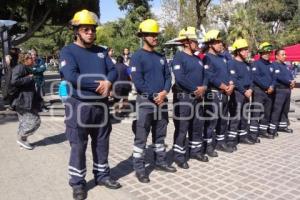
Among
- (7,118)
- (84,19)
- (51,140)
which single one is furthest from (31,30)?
(84,19)

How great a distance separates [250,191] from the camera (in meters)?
5.05

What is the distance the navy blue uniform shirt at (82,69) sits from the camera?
4696mm

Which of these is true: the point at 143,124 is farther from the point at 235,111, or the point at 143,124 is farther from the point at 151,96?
the point at 235,111

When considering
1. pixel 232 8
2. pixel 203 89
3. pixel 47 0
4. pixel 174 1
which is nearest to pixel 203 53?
pixel 203 89

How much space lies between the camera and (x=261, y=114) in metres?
8.22

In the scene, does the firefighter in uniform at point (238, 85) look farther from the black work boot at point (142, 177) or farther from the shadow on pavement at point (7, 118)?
the shadow on pavement at point (7, 118)

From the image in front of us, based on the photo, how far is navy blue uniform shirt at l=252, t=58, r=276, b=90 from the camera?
7863 millimetres

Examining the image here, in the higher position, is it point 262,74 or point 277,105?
point 262,74

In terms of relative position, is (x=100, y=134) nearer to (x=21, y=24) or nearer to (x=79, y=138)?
(x=79, y=138)

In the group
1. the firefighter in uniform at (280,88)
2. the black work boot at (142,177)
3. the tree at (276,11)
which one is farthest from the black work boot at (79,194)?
the tree at (276,11)

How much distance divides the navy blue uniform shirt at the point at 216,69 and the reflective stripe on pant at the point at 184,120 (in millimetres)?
593

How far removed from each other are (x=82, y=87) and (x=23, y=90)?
112 inches

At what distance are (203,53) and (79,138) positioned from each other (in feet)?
9.74

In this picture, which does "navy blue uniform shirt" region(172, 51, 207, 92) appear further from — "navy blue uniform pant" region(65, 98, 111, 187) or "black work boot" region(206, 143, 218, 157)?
"navy blue uniform pant" region(65, 98, 111, 187)
